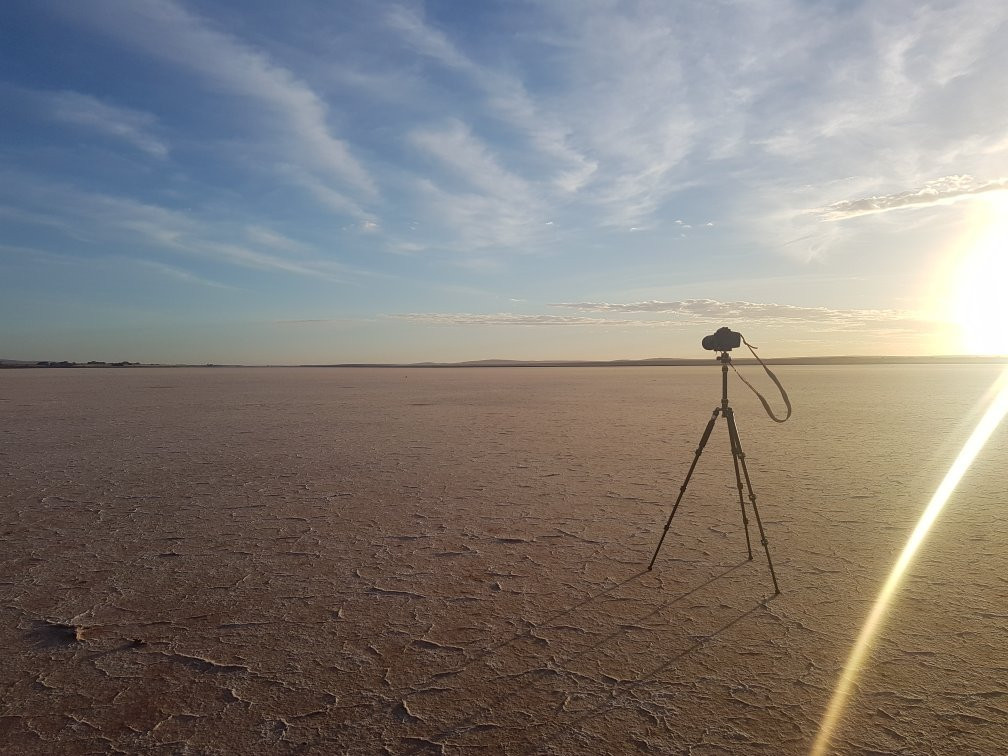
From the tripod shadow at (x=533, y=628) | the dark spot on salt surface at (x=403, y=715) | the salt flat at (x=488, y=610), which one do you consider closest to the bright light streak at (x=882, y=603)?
the salt flat at (x=488, y=610)

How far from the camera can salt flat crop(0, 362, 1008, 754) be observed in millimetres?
2543

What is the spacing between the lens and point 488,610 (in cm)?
362

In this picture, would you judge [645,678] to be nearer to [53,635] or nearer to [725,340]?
[725,340]

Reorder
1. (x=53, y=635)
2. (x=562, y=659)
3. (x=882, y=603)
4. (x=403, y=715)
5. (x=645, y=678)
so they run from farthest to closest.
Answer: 1. (x=882, y=603)
2. (x=53, y=635)
3. (x=562, y=659)
4. (x=645, y=678)
5. (x=403, y=715)

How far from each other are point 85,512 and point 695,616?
216 inches

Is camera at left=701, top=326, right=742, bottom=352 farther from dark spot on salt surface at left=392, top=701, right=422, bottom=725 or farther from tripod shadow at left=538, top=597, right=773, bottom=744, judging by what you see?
dark spot on salt surface at left=392, top=701, right=422, bottom=725

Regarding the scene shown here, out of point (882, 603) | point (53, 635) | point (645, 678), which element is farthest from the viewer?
point (882, 603)

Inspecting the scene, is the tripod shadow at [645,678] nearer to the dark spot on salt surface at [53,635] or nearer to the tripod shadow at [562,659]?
the tripod shadow at [562,659]

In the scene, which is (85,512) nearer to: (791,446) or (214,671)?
(214,671)

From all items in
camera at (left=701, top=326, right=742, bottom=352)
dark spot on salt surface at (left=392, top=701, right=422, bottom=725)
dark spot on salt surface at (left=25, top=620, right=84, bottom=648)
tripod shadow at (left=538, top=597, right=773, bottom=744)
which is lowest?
dark spot on salt surface at (left=392, top=701, right=422, bottom=725)

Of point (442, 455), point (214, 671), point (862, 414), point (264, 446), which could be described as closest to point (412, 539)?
point (214, 671)

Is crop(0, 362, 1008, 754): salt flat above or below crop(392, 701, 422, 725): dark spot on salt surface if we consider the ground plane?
above

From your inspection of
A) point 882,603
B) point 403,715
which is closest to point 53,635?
point 403,715

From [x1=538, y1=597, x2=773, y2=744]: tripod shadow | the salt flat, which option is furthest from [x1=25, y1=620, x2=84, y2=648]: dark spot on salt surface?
[x1=538, y1=597, x2=773, y2=744]: tripod shadow
